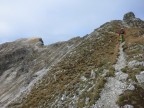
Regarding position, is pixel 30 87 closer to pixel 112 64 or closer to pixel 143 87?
pixel 112 64

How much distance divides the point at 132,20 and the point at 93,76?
49.2 metres

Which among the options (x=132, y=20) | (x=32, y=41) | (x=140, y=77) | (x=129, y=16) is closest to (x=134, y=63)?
(x=140, y=77)

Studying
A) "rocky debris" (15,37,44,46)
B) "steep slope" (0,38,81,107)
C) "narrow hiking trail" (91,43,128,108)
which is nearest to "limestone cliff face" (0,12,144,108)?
"narrow hiking trail" (91,43,128,108)

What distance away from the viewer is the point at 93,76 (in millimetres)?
56688

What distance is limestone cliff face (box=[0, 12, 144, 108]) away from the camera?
46.9m

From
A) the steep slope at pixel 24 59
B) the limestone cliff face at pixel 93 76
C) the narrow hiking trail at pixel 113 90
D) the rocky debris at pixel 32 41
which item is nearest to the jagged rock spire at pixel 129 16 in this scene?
the limestone cliff face at pixel 93 76

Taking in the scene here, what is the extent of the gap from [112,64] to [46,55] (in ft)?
151

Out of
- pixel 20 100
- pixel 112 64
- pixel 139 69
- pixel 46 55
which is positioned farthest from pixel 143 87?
pixel 46 55

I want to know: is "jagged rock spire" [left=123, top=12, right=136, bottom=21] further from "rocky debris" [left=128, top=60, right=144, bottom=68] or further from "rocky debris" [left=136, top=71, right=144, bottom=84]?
"rocky debris" [left=136, top=71, right=144, bottom=84]

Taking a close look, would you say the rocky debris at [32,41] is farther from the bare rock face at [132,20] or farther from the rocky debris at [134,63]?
the rocky debris at [134,63]

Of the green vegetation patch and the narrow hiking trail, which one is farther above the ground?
the narrow hiking trail

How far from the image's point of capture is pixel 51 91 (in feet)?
203

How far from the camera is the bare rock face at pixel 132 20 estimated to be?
98431mm

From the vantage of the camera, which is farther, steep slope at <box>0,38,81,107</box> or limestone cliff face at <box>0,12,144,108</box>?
steep slope at <box>0,38,81,107</box>
